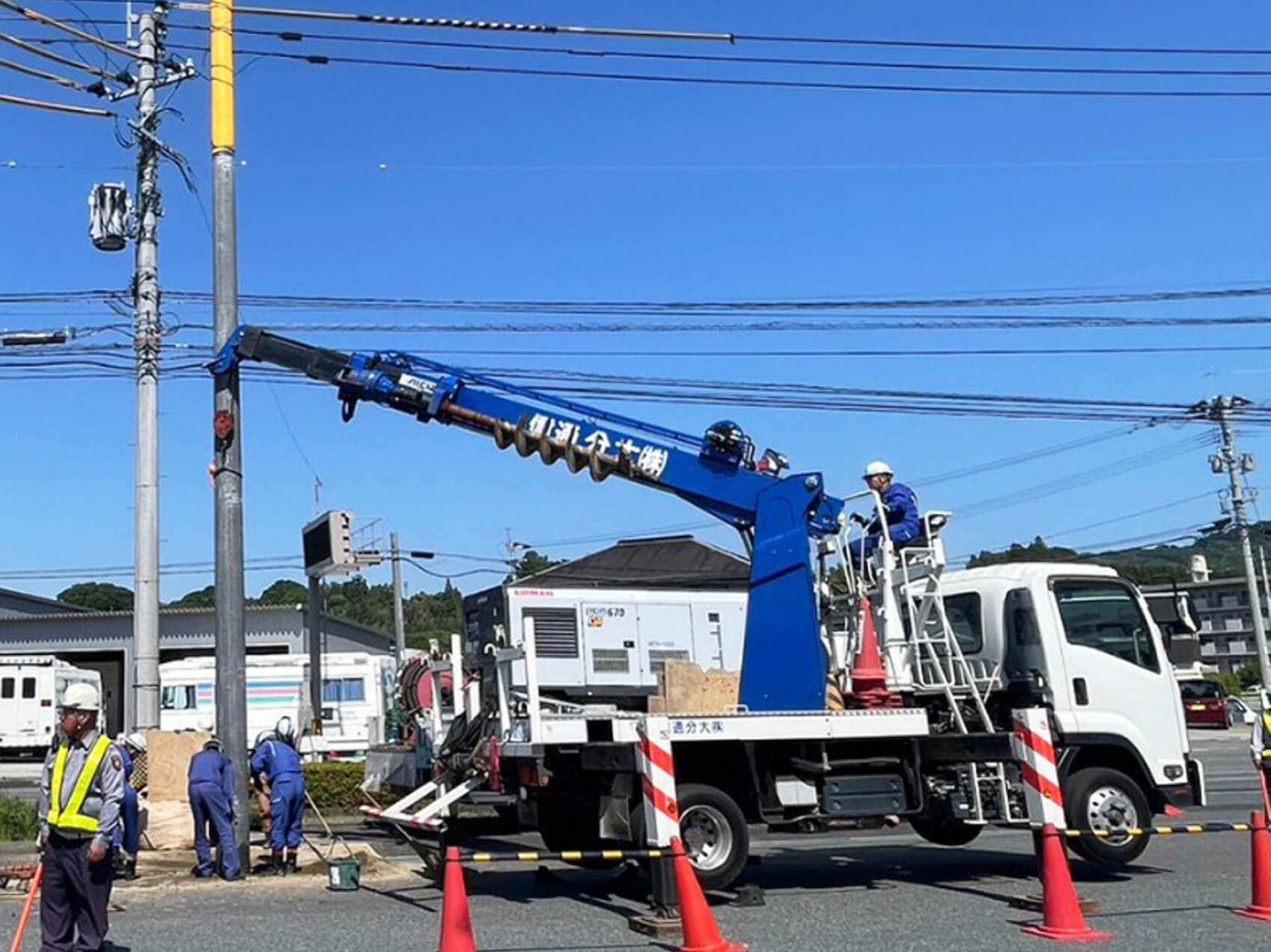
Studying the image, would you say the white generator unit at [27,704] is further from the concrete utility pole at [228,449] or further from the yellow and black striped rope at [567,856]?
the yellow and black striped rope at [567,856]

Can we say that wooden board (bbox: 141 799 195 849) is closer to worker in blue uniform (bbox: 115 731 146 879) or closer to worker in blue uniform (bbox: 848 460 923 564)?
worker in blue uniform (bbox: 115 731 146 879)

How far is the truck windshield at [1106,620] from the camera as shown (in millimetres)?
12492

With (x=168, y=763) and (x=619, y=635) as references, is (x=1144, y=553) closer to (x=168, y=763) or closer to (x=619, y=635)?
(x=619, y=635)

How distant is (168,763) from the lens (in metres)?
16.5

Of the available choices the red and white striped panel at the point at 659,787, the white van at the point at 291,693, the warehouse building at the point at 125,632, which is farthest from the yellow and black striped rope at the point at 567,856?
the warehouse building at the point at 125,632

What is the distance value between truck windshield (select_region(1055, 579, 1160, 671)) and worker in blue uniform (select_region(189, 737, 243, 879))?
822cm

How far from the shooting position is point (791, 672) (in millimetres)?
11734

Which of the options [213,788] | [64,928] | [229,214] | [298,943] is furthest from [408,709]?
[64,928]

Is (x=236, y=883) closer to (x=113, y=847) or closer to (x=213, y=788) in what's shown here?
(x=213, y=788)

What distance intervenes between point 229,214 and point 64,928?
27.6 ft

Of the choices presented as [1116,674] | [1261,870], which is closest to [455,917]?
[1261,870]

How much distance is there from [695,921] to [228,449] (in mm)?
7950

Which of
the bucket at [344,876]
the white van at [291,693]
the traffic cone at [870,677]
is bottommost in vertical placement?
the bucket at [344,876]

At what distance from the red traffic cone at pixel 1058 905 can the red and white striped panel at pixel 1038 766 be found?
48.4 inches
